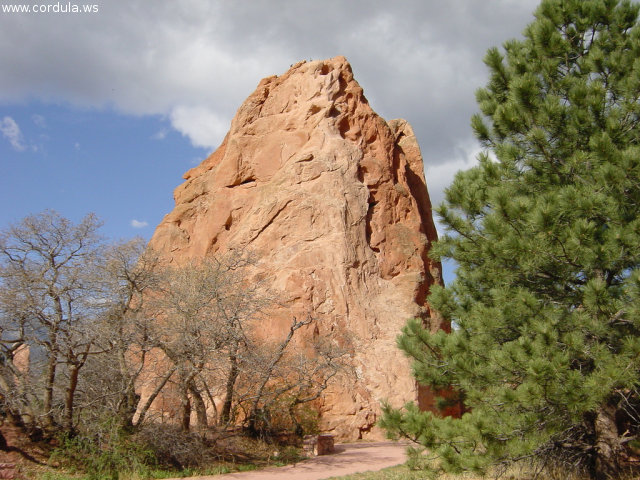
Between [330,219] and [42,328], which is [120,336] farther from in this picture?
[330,219]

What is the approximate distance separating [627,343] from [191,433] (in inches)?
333

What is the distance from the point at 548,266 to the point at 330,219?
1128cm

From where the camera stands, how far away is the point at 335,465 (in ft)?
38.1

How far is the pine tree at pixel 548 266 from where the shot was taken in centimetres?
713

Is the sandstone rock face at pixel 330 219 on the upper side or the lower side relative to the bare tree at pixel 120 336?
upper

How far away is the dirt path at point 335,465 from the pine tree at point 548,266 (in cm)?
202

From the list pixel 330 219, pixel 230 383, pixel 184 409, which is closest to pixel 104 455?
pixel 184 409

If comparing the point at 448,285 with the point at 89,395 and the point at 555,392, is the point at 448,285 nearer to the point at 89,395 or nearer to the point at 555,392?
the point at 555,392

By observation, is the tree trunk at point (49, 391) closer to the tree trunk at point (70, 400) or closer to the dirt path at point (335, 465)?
the tree trunk at point (70, 400)

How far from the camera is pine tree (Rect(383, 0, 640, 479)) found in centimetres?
713

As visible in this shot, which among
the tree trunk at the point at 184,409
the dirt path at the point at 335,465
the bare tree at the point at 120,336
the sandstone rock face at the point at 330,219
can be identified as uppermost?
the sandstone rock face at the point at 330,219

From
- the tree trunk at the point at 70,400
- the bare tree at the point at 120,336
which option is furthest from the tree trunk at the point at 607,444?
the tree trunk at the point at 70,400

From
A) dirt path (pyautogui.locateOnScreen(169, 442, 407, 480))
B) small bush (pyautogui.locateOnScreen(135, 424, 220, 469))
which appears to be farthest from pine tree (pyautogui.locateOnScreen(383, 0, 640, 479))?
small bush (pyautogui.locateOnScreen(135, 424, 220, 469))

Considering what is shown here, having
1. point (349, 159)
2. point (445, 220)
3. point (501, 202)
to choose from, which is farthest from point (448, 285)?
point (349, 159)
